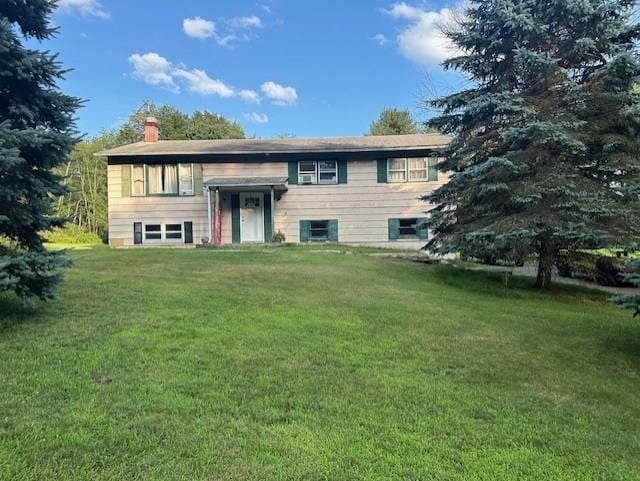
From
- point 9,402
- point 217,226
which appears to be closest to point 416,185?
point 217,226

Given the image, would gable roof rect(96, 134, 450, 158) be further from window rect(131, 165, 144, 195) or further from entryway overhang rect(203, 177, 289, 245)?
entryway overhang rect(203, 177, 289, 245)

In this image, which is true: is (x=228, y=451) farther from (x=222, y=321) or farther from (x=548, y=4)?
(x=548, y=4)

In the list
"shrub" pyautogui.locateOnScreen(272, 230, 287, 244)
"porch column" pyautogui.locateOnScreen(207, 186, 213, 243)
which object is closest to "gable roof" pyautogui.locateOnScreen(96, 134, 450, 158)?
"porch column" pyautogui.locateOnScreen(207, 186, 213, 243)

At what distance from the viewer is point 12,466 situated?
2.86m

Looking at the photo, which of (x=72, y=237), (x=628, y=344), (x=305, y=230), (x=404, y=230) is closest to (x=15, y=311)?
(x=628, y=344)

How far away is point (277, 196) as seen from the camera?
20469 millimetres

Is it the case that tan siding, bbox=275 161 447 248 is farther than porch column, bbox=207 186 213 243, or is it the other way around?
tan siding, bbox=275 161 447 248

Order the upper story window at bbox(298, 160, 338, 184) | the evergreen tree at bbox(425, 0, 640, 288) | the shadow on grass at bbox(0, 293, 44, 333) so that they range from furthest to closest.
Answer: the upper story window at bbox(298, 160, 338, 184) → the evergreen tree at bbox(425, 0, 640, 288) → the shadow on grass at bbox(0, 293, 44, 333)

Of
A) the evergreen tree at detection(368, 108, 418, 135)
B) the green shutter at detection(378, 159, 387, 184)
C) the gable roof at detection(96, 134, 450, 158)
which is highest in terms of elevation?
the evergreen tree at detection(368, 108, 418, 135)

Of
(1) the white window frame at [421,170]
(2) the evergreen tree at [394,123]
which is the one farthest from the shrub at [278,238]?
(2) the evergreen tree at [394,123]

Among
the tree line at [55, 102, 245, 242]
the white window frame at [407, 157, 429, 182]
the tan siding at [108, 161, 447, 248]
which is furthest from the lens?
the tree line at [55, 102, 245, 242]

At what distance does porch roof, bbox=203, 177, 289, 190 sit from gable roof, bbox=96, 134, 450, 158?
1042 millimetres

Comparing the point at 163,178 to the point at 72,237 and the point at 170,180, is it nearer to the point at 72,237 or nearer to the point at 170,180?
the point at 170,180

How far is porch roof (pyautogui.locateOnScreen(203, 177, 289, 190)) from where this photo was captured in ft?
62.3
